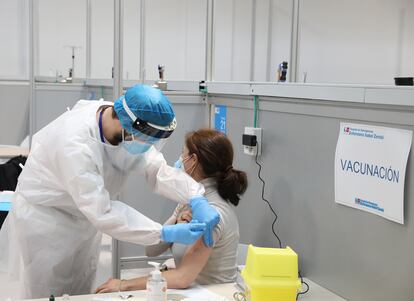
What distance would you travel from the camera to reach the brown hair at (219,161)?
185 centimetres

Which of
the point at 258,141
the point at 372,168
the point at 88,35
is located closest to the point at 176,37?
the point at 88,35

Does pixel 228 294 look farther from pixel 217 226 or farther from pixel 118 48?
pixel 118 48

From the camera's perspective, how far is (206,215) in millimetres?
1668

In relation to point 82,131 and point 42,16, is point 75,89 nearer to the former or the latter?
point 42,16

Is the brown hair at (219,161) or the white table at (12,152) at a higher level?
the brown hair at (219,161)

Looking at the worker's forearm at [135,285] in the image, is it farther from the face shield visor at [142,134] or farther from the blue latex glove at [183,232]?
the face shield visor at [142,134]

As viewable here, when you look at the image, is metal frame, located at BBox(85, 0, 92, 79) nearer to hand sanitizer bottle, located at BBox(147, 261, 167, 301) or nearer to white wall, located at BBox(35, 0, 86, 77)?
white wall, located at BBox(35, 0, 86, 77)

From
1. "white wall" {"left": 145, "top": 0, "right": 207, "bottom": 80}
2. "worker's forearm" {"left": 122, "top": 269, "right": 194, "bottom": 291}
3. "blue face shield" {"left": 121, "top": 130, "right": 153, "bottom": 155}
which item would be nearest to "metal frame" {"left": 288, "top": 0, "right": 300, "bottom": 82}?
"blue face shield" {"left": 121, "top": 130, "right": 153, "bottom": 155}

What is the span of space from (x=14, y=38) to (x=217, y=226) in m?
4.23

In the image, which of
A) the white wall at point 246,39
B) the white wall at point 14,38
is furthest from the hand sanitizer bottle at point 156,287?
the white wall at point 246,39

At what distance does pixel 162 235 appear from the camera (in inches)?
63.9

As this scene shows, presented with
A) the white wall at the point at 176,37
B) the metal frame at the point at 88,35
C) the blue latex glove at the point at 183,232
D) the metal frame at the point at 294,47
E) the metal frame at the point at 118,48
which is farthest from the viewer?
the white wall at the point at 176,37

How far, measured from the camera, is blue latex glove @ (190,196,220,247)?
166cm

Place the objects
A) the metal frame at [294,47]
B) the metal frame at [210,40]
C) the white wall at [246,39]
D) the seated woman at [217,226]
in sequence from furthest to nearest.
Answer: the white wall at [246,39] → the metal frame at [294,47] → the metal frame at [210,40] → the seated woman at [217,226]
